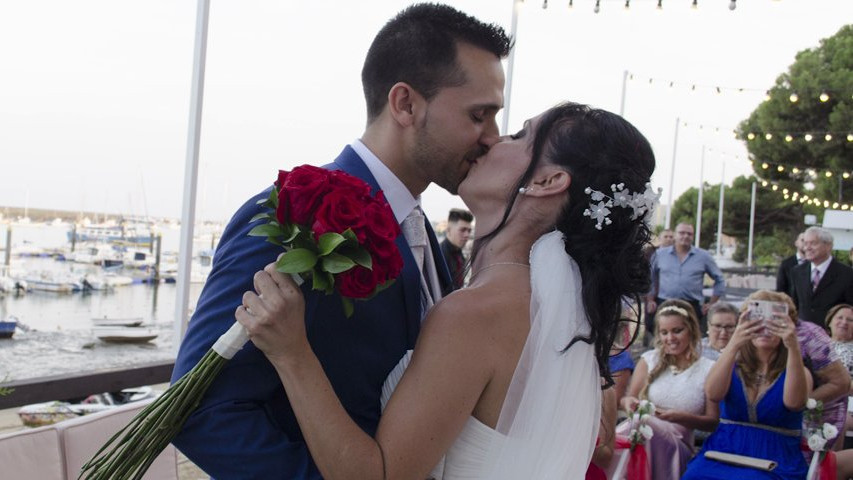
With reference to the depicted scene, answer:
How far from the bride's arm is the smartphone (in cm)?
341

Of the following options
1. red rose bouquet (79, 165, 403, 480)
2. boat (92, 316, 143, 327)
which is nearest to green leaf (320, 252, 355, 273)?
red rose bouquet (79, 165, 403, 480)

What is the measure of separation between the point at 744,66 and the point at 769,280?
32.9 ft

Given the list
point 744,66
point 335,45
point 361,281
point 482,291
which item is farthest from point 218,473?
point 744,66

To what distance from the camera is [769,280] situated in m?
26.6

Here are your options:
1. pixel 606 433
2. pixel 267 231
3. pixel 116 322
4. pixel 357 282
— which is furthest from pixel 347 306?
pixel 116 322

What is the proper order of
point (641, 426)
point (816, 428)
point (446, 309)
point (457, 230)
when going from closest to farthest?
point (446, 309) < point (641, 426) < point (816, 428) < point (457, 230)

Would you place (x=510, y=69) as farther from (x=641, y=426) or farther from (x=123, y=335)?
(x=123, y=335)

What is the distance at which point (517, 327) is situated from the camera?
161cm

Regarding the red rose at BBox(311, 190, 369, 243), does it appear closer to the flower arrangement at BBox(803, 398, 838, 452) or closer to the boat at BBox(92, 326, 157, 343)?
the flower arrangement at BBox(803, 398, 838, 452)

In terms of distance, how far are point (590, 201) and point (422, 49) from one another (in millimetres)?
584

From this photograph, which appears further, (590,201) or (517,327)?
(590,201)

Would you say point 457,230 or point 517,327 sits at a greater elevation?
point 457,230

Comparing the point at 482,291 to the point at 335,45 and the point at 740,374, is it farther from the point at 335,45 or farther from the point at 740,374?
the point at 335,45

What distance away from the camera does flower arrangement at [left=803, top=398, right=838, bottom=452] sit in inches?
166
